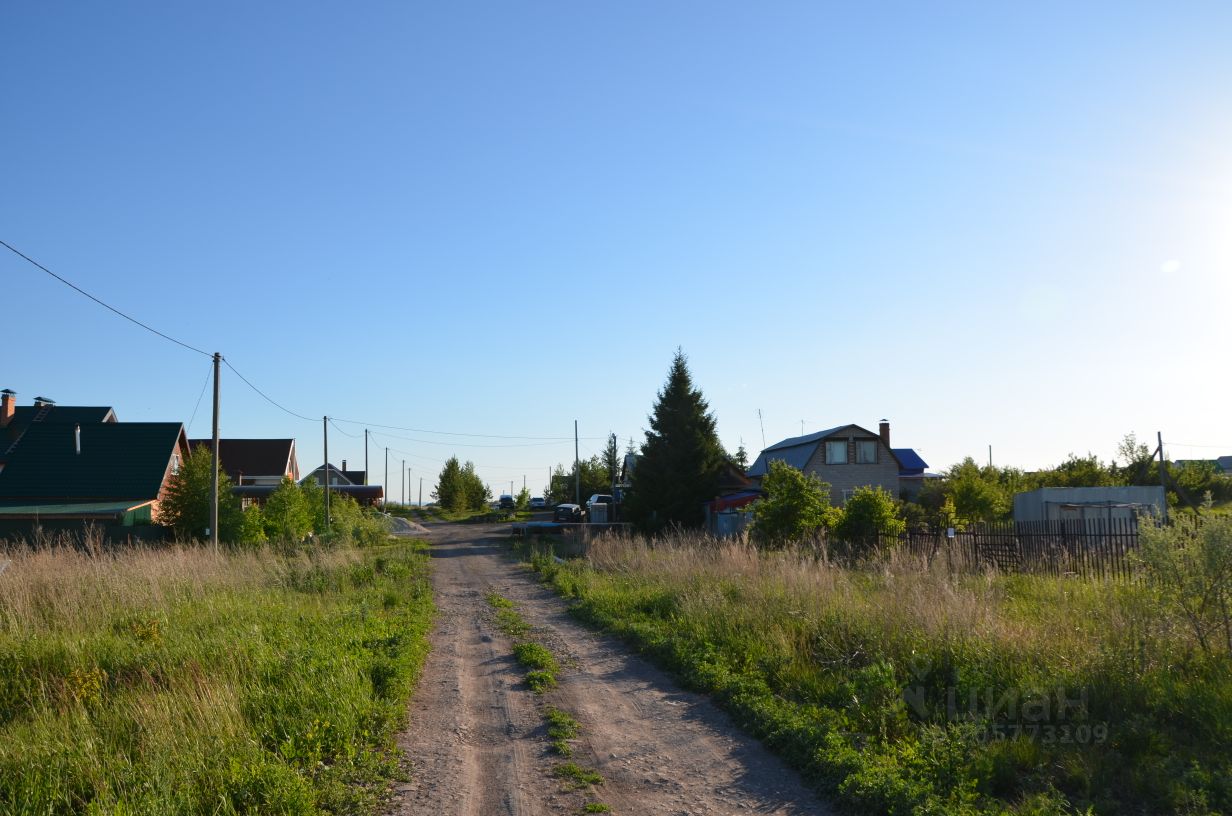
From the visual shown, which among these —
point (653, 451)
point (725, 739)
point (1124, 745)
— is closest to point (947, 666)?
point (1124, 745)

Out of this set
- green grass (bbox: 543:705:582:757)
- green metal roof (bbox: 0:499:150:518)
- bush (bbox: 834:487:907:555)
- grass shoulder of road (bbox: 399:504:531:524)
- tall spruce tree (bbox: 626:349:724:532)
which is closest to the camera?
green grass (bbox: 543:705:582:757)

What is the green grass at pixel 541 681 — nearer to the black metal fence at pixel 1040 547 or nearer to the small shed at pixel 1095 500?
the black metal fence at pixel 1040 547

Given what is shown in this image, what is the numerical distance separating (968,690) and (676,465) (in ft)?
98.2

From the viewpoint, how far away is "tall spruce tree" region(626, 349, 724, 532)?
3722 centimetres

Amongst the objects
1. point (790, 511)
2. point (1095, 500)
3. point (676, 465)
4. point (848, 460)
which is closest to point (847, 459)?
point (848, 460)

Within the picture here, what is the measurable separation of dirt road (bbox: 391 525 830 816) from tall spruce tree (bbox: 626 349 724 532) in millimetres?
25445

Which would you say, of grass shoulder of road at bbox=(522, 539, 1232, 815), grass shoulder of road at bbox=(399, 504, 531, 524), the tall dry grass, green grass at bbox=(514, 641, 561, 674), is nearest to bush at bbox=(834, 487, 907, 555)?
grass shoulder of road at bbox=(522, 539, 1232, 815)

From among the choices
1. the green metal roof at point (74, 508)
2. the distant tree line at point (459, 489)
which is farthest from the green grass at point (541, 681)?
the distant tree line at point (459, 489)

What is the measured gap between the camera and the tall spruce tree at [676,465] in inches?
1465

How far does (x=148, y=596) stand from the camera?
1277cm

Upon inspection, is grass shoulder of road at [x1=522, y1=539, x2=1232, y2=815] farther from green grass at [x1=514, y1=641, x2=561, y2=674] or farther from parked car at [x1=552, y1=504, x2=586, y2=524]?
parked car at [x1=552, y1=504, x2=586, y2=524]

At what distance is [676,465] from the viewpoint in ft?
123

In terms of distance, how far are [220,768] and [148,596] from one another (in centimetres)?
824

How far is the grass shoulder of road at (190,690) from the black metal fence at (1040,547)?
9.38 m
